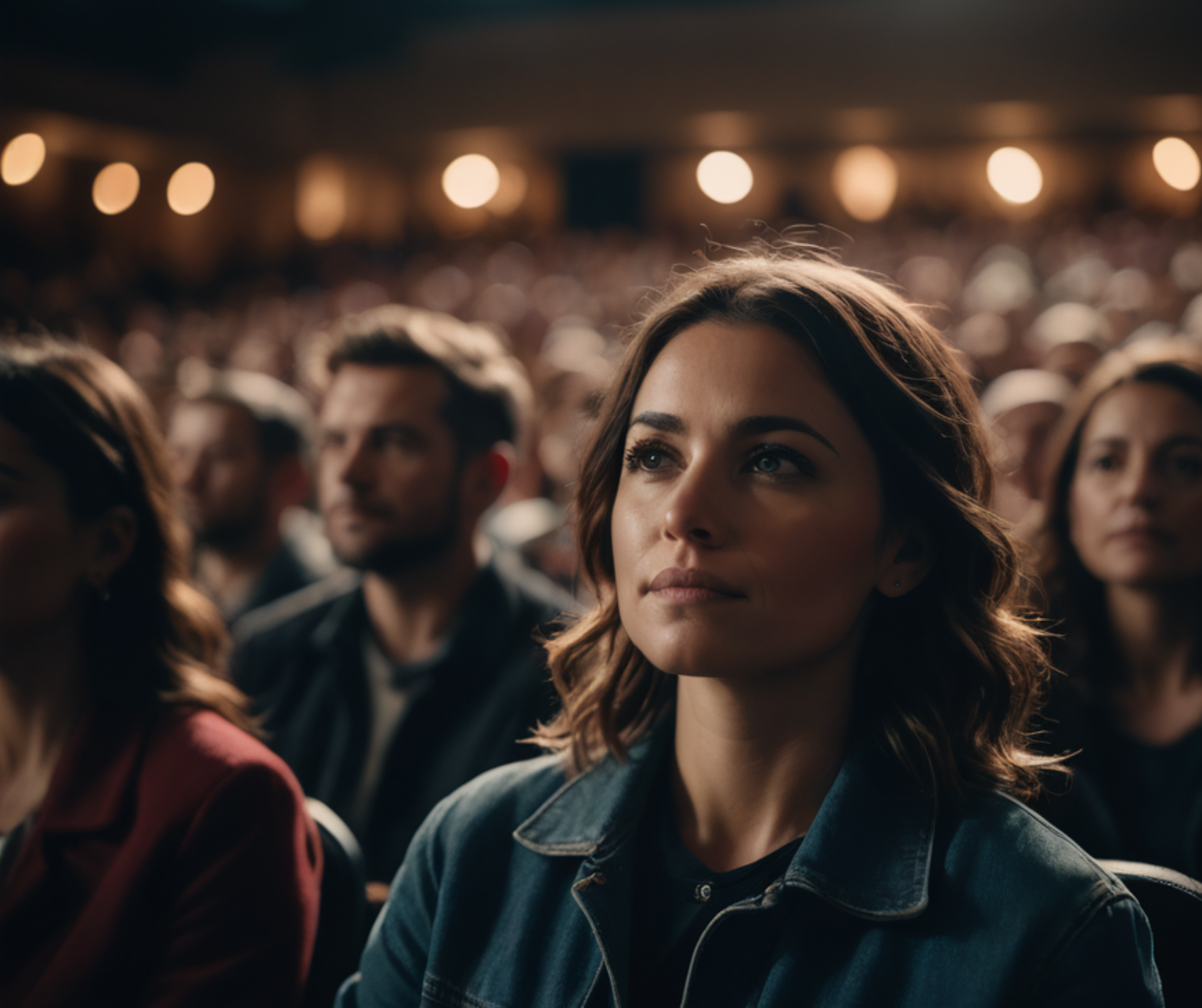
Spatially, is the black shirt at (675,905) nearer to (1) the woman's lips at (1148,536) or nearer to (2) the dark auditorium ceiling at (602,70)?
(1) the woman's lips at (1148,536)

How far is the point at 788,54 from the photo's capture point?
1734 centimetres

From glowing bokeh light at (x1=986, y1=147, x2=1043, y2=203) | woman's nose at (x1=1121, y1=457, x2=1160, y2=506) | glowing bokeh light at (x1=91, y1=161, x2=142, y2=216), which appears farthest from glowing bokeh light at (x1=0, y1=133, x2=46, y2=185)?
woman's nose at (x1=1121, y1=457, x2=1160, y2=506)

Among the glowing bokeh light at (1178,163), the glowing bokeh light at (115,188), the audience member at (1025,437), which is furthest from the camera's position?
the glowing bokeh light at (115,188)

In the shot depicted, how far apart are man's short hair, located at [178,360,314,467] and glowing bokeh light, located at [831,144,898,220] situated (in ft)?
56.1

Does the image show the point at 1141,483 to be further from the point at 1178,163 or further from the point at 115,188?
the point at 115,188

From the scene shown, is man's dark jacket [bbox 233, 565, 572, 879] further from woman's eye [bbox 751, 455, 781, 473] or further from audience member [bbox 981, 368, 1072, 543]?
audience member [bbox 981, 368, 1072, 543]

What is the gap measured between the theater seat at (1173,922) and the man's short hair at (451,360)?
1842 millimetres

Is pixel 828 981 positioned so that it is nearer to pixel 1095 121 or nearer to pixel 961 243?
pixel 961 243

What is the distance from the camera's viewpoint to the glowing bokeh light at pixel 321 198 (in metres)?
20.2

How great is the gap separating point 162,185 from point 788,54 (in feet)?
37.4

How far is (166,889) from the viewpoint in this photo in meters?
1.36

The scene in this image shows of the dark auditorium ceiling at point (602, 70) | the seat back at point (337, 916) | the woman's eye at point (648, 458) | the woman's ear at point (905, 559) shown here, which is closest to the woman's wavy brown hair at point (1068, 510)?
the woman's ear at point (905, 559)

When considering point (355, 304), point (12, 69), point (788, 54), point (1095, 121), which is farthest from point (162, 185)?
point (1095, 121)

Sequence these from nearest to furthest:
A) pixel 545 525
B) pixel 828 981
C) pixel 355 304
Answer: pixel 828 981, pixel 545 525, pixel 355 304
